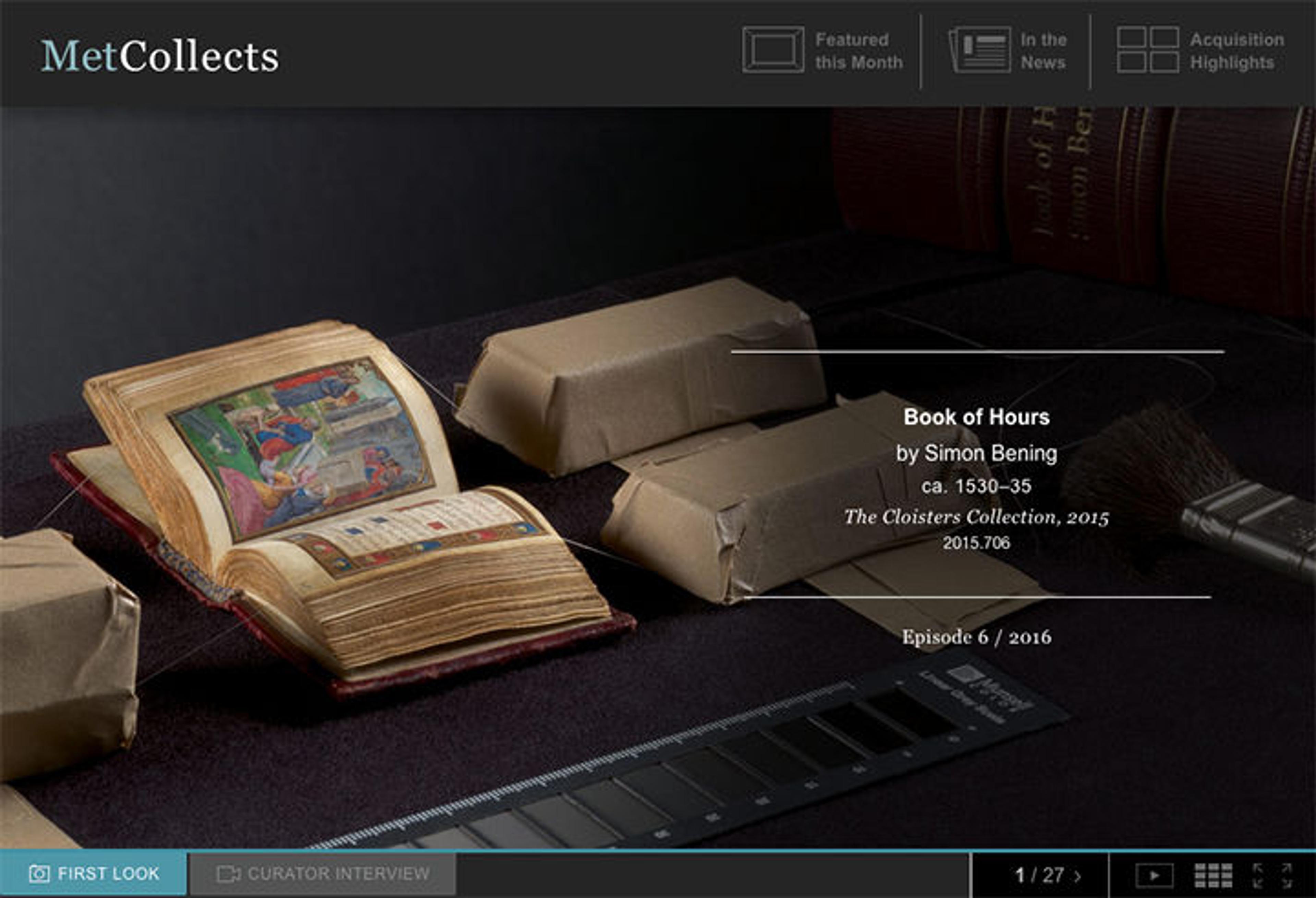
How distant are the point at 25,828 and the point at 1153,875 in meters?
0.55

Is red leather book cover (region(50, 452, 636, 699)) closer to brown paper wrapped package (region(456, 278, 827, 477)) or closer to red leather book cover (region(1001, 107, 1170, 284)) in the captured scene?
brown paper wrapped package (region(456, 278, 827, 477))

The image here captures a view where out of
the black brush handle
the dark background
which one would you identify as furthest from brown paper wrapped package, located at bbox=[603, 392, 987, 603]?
the dark background

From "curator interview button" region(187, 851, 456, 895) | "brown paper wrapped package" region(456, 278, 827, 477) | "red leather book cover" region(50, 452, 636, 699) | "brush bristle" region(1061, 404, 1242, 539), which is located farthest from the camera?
"brown paper wrapped package" region(456, 278, 827, 477)

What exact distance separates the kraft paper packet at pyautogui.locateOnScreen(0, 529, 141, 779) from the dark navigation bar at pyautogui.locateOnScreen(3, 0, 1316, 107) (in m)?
0.25

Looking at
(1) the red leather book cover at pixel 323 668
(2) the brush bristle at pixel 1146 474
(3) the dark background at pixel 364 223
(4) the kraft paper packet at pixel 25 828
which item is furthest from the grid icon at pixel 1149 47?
(4) the kraft paper packet at pixel 25 828

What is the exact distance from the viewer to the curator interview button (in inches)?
46.0

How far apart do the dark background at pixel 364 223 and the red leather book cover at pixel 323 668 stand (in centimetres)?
32

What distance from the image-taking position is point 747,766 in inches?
48.8

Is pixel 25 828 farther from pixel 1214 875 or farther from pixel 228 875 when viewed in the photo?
pixel 1214 875

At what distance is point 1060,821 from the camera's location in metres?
1.20

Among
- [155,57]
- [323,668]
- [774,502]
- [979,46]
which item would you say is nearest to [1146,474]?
[774,502]

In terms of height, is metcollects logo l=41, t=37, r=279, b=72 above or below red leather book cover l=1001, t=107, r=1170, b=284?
above

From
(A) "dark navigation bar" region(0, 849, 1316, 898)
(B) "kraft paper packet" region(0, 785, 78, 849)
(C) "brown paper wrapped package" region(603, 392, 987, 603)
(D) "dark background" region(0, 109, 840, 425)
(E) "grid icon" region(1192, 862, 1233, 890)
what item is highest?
(D) "dark background" region(0, 109, 840, 425)

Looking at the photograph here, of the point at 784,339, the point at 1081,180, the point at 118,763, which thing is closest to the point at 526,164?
the point at 784,339
